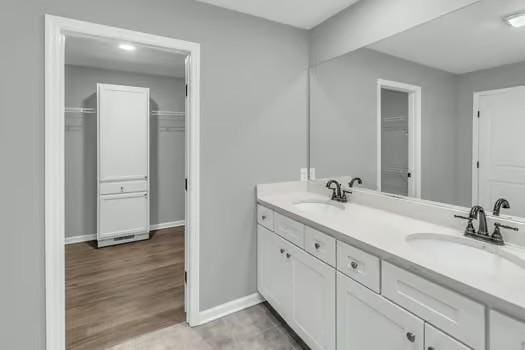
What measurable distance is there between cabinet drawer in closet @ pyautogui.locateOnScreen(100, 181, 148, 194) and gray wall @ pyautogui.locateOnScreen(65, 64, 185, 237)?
414 millimetres

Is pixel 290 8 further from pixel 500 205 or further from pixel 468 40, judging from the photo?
pixel 500 205

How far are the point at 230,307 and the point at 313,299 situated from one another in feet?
2.87

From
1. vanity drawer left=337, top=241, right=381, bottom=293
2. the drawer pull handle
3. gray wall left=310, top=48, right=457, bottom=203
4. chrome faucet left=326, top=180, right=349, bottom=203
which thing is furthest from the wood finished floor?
gray wall left=310, top=48, right=457, bottom=203

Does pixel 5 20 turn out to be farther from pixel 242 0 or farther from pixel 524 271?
pixel 524 271

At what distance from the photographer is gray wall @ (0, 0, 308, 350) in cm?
151

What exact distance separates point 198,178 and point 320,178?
1098mm

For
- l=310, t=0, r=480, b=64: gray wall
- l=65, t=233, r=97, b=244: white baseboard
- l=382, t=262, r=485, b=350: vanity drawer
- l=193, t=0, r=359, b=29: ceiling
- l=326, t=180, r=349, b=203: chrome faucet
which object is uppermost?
l=193, t=0, r=359, b=29: ceiling

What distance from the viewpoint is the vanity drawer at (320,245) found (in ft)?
4.78

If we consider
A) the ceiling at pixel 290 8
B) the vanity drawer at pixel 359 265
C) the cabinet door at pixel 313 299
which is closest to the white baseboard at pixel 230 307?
the cabinet door at pixel 313 299

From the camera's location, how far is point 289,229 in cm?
184

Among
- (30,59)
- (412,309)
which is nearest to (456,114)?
(412,309)

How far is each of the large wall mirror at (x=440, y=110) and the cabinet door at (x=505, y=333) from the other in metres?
0.74

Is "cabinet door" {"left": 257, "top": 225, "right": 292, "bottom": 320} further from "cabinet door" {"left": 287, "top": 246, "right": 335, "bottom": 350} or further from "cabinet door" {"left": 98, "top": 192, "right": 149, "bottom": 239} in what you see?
"cabinet door" {"left": 98, "top": 192, "right": 149, "bottom": 239}

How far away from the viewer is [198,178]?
2.02m
